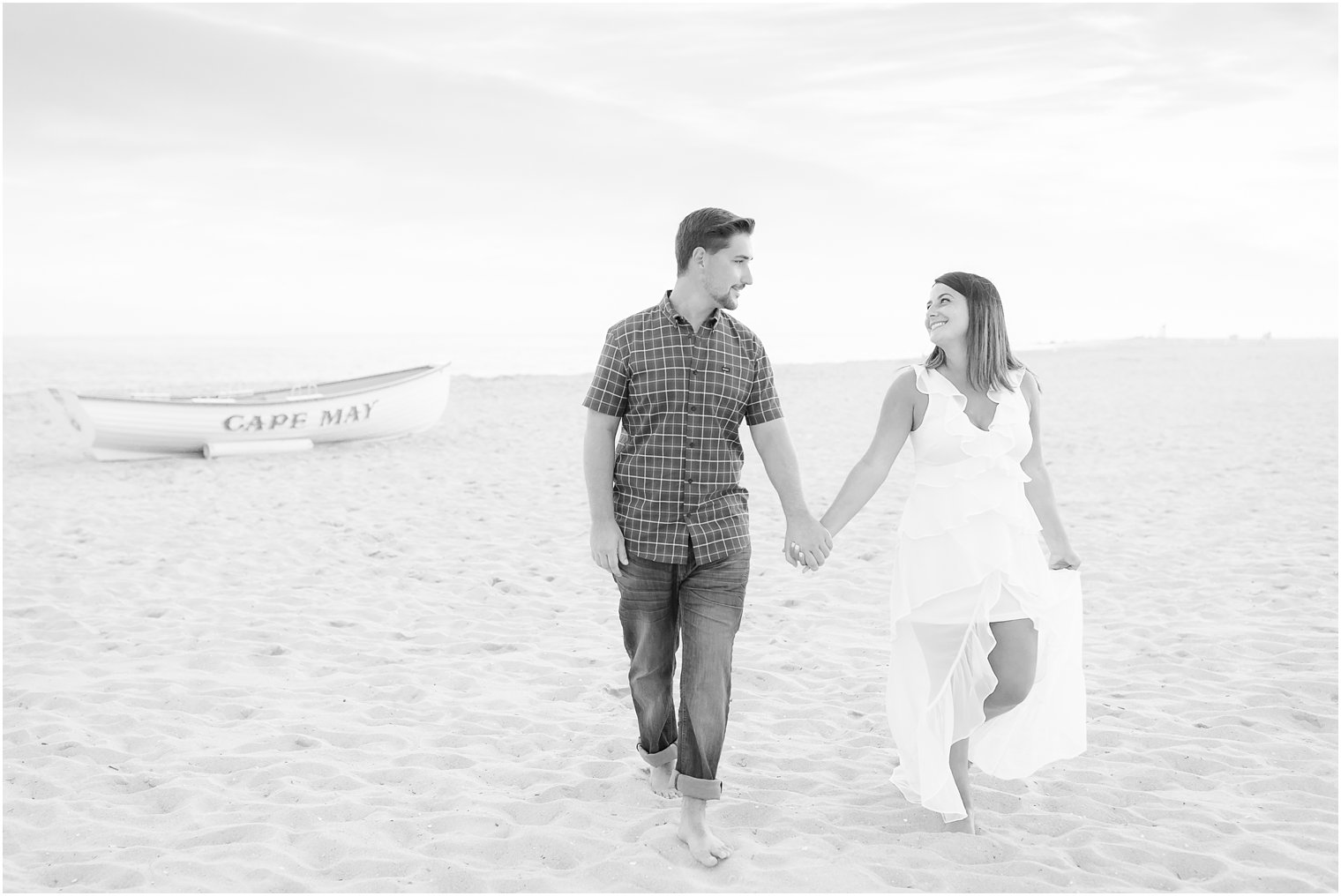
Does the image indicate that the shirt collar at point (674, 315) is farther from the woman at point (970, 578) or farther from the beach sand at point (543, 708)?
the beach sand at point (543, 708)

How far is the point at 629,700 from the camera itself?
495 cm

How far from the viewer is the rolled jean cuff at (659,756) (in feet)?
12.8

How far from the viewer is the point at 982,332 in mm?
3523

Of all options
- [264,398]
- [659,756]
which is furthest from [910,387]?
[264,398]

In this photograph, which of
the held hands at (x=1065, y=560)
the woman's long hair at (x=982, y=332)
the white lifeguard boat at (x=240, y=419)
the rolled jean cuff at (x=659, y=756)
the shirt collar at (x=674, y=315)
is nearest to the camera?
Result: the shirt collar at (x=674, y=315)

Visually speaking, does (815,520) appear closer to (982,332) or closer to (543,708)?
(982,332)

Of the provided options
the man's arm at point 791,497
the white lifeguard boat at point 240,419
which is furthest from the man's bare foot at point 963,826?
the white lifeguard boat at point 240,419

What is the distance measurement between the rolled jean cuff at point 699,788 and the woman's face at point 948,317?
172 centimetres

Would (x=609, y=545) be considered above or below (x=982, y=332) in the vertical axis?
below

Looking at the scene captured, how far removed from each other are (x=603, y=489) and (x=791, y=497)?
0.66m

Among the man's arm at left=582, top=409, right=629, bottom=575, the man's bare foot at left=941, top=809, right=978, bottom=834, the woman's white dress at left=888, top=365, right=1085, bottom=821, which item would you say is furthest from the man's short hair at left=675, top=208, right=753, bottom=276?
the man's bare foot at left=941, top=809, right=978, bottom=834

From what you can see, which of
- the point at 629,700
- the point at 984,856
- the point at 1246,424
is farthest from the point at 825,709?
the point at 1246,424

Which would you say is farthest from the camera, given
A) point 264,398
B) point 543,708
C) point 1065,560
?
point 264,398

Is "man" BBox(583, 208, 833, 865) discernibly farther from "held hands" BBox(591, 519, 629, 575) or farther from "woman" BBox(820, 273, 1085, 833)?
"woman" BBox(820, 273, 1085, 833)
